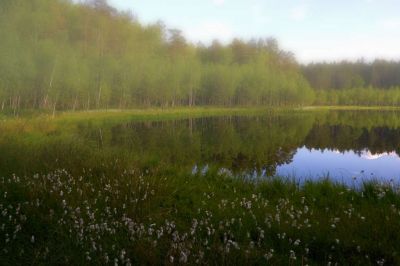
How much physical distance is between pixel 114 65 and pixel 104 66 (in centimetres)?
145

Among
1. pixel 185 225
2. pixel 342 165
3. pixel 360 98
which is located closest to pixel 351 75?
pixel 360 98

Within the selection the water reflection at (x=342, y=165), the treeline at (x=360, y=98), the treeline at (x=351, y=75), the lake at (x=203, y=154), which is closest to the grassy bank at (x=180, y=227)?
the lake at (x=203, y=154)

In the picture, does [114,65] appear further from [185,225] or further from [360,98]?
[360,98]

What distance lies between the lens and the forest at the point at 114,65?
123 feet

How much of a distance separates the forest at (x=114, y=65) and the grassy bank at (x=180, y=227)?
28.6 meters

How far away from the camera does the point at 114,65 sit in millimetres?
52031

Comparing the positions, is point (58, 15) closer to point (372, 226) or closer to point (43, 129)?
point (43, 129)

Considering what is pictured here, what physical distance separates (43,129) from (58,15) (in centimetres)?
2342

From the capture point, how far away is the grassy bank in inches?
201

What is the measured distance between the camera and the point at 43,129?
78.3ft

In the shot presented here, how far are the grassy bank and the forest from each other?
28.6 meters

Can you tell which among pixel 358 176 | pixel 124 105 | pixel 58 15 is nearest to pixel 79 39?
pixel 58 15

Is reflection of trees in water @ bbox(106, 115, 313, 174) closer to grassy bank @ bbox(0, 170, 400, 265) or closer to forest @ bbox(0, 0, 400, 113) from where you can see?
grassy bank @ bbox(0, 170, 400, 265)

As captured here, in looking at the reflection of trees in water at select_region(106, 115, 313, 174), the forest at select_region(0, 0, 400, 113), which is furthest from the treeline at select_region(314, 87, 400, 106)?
the reflection of trees in water at select_region(106, 115, 313, 174)
